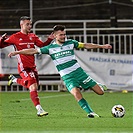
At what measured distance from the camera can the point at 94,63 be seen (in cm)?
2461

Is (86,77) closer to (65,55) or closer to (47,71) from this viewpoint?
(65,55)

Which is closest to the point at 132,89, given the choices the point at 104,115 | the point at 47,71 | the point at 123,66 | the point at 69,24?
the point at 123,66

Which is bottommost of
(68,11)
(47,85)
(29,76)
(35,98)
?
(47,85)

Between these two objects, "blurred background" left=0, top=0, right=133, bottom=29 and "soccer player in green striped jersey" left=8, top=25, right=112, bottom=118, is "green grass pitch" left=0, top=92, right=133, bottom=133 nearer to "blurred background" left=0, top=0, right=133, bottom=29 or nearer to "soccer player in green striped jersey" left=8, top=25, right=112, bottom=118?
"soccer player in green striped jersey" left=8, top=25, right=112, bottom=118

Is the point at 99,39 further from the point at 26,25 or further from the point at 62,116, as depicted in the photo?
the point at 62,116

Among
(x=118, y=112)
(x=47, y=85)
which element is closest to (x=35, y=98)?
(x=118, y=112)

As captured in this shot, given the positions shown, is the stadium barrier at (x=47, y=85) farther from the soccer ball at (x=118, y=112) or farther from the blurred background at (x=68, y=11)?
the soccer ball at (x=118, y=112)

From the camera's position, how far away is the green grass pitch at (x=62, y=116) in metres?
12.5

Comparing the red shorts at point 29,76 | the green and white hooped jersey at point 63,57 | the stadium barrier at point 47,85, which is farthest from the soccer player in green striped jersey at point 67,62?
the stadium barrier at point 47,85

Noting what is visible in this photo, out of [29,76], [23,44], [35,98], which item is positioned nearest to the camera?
[35,98]

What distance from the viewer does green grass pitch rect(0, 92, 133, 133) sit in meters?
12.5

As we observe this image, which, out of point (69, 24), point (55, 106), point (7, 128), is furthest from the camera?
point (69, 24)

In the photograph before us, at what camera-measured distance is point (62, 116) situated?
49.7 ft

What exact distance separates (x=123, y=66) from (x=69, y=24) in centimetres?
533
